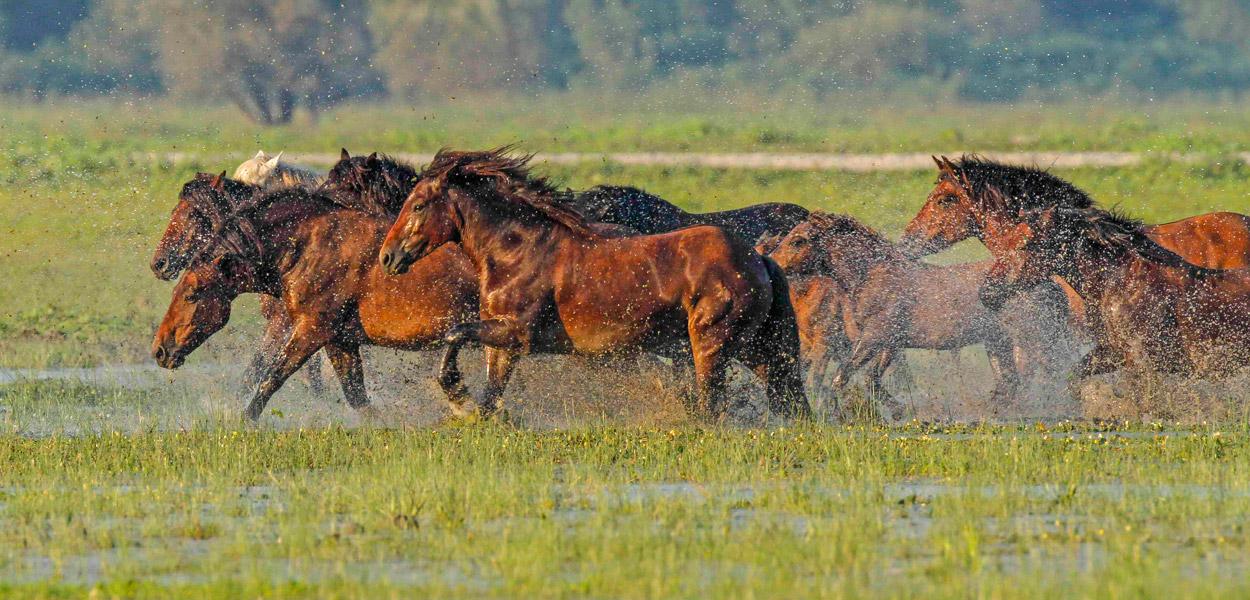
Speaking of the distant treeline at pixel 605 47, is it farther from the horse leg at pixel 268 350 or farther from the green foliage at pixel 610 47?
the horse leg at pixel 268 350

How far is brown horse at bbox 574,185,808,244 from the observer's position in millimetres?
13914

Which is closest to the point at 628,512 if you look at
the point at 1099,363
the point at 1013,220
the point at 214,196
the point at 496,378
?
the point at 496,378

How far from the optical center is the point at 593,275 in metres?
12.3

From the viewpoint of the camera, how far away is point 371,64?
172 ft

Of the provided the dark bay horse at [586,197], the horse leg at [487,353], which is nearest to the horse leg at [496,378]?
the horse leg at [487,353]

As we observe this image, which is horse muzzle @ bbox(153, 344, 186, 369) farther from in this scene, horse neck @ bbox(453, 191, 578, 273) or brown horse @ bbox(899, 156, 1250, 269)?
brown horse @ bbox(899, 156, 1250, 269)

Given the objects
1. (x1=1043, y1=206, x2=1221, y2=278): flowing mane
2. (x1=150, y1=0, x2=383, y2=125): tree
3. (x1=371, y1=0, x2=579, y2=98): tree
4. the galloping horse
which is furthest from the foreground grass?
(x1=371, y1=0, x2=579, y2=98): tree

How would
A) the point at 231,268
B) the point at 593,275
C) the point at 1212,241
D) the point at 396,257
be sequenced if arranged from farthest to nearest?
the point at 1212,241
the point at 231,268
the point at 396,257
the point at 593,275

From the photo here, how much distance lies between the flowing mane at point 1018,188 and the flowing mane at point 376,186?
3916 millimetres

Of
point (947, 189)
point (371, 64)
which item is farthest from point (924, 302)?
point (371, 64)

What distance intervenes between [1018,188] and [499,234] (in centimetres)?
372

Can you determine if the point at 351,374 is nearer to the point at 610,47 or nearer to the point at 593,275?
the point at 593,275

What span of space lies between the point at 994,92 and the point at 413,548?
5061 cm

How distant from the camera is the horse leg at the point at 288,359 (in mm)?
13094
